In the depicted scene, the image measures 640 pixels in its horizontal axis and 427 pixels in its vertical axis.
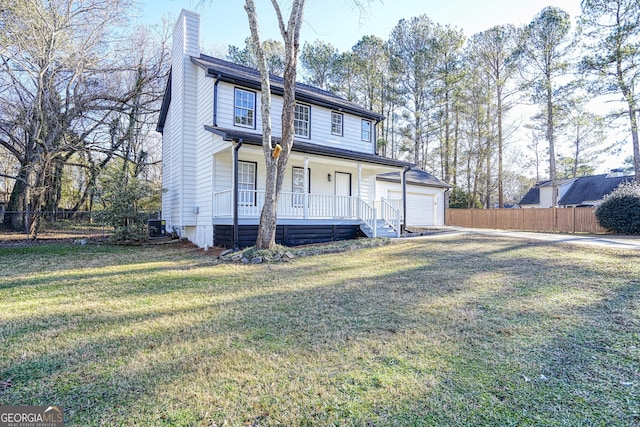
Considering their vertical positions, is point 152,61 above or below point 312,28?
above

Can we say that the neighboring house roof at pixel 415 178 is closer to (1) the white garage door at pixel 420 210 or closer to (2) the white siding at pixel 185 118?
(1) the white garage door at pixel 420 210

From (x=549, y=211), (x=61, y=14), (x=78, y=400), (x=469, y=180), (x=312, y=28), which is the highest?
(x=61, y=14)

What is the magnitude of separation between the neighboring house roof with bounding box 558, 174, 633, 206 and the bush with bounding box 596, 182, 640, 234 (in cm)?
1345

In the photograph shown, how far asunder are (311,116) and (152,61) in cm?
1213

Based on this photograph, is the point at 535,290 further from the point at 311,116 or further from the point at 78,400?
the point at 311,116

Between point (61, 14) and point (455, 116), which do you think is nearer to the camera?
point (61, 14)

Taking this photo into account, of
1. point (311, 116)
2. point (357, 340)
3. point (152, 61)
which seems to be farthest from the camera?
point (152, 61)

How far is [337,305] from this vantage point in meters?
4.44

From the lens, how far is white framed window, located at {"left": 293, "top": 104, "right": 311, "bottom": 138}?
42.8 ft

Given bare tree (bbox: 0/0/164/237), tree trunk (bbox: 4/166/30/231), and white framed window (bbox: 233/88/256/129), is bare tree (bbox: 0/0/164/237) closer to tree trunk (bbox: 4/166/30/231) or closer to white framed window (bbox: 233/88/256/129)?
tree trunk (bbox: 4/166/30/231)

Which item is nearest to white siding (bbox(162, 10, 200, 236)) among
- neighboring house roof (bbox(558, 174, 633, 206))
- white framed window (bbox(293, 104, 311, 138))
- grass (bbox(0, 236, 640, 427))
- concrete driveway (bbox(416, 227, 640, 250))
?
white framed window (bbox(293, 104, 311, 138))

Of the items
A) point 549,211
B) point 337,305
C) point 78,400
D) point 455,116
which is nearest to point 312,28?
point 337,305

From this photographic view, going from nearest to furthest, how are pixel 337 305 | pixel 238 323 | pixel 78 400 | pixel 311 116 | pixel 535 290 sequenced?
1. pixel 78 400
2. pixel 238 323
3. pixel 337 305
4. pixel 535 290
5. pixel 311 116

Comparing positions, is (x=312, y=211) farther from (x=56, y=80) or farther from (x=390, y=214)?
(x=56, y=80)
